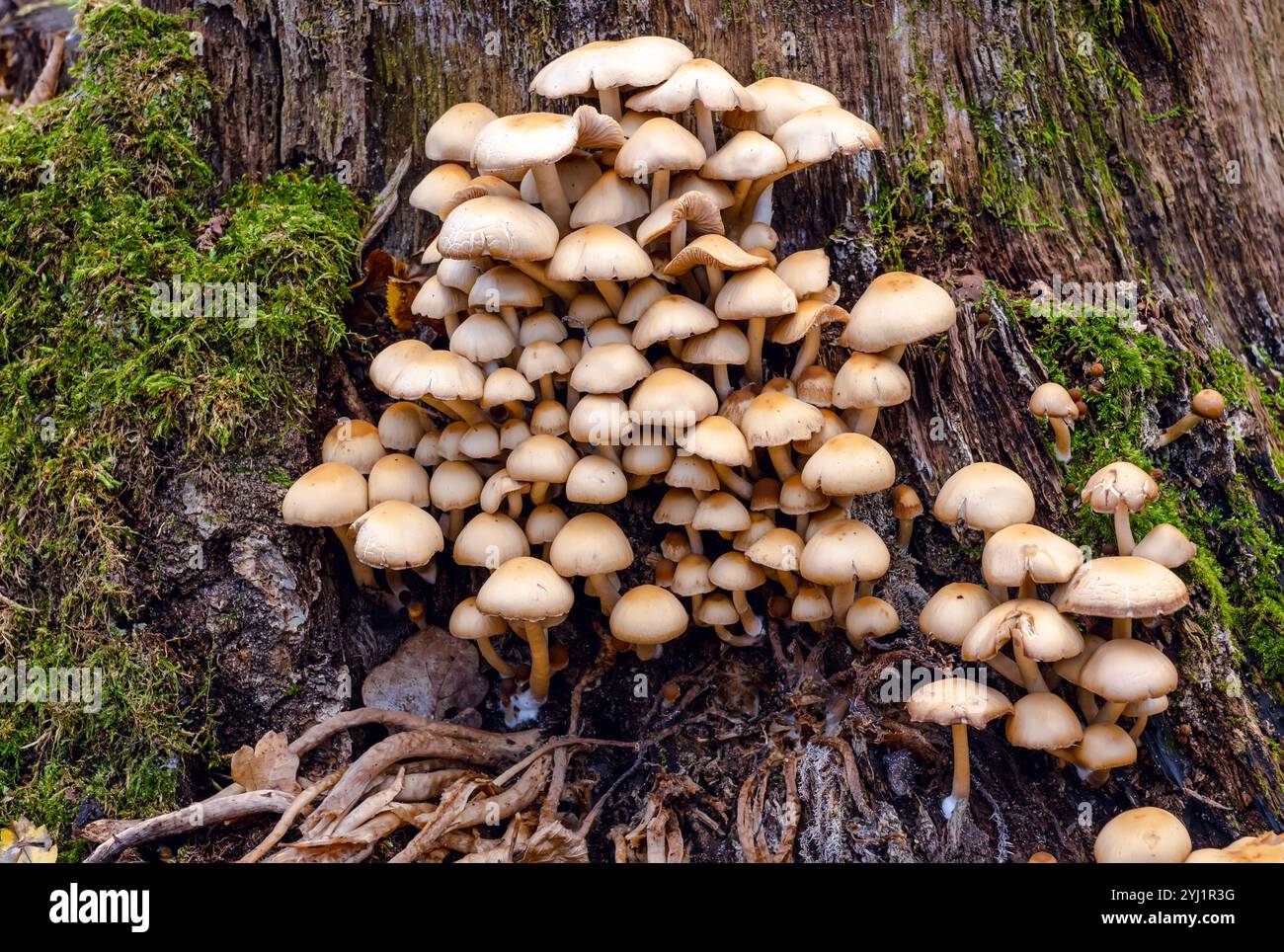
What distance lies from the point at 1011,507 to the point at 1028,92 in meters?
2.24

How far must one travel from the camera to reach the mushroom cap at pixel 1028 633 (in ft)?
11.5

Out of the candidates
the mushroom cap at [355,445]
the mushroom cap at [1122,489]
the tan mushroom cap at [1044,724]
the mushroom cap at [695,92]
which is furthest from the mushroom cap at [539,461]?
the mushroom cap at [1122,489]

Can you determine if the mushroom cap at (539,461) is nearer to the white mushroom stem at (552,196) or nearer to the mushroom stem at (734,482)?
the mushroom stem at (734,482)

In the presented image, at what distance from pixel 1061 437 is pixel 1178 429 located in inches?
21.8

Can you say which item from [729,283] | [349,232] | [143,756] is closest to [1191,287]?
[729,283]

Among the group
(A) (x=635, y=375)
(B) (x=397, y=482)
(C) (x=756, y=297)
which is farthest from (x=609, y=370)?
(B) (x=397, y=482)

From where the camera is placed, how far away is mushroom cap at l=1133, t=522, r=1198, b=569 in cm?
381

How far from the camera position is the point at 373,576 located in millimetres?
4645

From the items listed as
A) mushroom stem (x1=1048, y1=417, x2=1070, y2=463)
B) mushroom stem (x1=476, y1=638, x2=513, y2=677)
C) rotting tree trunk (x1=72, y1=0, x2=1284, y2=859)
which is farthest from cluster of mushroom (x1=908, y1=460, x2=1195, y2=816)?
mushroom stem (x1=476, y1=638, x2=513, y2=677)

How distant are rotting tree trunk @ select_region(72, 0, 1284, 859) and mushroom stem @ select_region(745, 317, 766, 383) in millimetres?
587

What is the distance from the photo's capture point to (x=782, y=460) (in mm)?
4164

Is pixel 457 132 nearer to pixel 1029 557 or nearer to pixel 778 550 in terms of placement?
pixel 778 550

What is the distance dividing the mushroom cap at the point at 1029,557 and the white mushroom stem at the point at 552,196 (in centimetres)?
214

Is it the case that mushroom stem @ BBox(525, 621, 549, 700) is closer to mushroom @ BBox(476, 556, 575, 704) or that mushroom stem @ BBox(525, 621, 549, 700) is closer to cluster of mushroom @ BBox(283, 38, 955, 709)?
cluster of mushroom @ BBox(283, 38, 955, 709)
